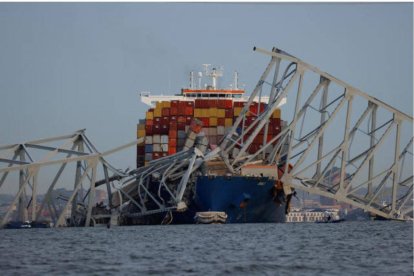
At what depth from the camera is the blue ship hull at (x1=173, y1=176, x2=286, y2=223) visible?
Result: 8438 centimetres

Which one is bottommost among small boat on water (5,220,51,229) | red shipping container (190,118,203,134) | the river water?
the river water

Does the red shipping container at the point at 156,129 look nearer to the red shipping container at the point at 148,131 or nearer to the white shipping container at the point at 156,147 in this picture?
the red shipping container at the point at 148,131

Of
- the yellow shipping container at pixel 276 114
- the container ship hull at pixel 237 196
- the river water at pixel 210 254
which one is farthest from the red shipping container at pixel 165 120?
the river water at pixel 210 254

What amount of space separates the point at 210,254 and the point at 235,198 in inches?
1535

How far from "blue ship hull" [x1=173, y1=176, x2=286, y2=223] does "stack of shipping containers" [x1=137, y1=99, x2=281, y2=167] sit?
39.5 feet

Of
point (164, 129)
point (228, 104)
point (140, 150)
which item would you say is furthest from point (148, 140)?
point (228, 104)

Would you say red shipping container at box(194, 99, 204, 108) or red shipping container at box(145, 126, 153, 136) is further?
red shipping container at box(194, 99, 204, 108)

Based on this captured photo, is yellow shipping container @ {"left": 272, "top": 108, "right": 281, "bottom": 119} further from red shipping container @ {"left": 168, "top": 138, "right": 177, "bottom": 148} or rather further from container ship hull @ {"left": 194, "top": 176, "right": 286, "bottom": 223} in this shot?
container ship hull @ {"left": 194, "top": 176, "right": 286, "bottom": 223}

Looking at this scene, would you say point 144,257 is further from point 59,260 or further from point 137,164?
point 137,164

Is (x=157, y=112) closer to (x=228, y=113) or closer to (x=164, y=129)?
(x=164, y=129)

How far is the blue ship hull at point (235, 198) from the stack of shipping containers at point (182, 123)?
39.5 feet

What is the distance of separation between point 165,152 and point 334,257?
2215 inches

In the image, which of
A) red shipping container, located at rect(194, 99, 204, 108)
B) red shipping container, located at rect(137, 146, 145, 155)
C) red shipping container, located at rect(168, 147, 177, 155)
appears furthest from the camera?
red shipping container, located at rect(137, 146, 145, 155)

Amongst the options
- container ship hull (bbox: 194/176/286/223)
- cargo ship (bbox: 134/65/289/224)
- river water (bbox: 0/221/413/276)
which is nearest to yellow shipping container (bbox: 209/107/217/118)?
cargo ship (bbox: 134/65/289/224)
